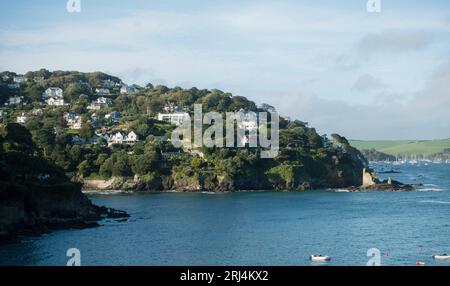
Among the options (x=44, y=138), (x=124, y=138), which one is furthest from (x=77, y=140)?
(x=44, y=138)

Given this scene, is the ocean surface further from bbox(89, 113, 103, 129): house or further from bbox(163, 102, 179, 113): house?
bbox(163, 102, 179, 113): house

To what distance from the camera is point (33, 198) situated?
31.0 meters

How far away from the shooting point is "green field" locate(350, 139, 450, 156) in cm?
18062

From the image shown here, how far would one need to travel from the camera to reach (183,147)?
227ft

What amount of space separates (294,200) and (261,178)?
1308 cm

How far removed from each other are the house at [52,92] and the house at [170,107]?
17.7 metres

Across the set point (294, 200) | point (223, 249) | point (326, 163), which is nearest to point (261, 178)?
point (326, 163)

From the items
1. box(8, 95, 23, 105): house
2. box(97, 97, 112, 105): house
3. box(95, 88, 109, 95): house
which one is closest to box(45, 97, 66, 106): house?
box(8, 95, 23, 105): house

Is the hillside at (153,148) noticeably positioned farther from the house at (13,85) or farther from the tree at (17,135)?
the tree at (17,135)

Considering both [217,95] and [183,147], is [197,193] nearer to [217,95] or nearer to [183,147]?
[183,147]

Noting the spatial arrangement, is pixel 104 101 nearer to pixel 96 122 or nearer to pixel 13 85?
pixel 96 122

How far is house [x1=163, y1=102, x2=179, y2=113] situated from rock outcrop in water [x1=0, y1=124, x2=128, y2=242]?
4685 cm

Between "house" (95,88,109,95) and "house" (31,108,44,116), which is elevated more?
"house" (95,88,109,95)

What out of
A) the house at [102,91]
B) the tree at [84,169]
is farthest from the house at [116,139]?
the house at [102,91]
